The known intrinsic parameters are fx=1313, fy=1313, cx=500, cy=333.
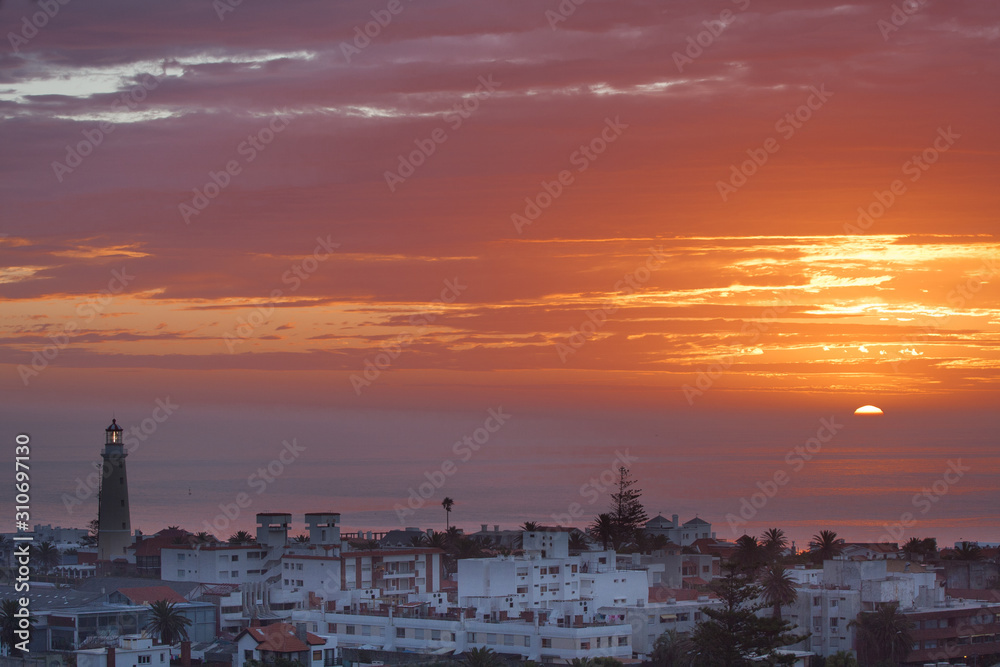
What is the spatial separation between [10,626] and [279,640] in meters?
10.3

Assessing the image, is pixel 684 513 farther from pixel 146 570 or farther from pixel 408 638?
pixel 408 638

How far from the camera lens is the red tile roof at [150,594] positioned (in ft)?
175

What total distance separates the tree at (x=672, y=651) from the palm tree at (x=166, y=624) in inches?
692

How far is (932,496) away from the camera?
191 metres

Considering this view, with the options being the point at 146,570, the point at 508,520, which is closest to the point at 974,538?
the point at 508,520

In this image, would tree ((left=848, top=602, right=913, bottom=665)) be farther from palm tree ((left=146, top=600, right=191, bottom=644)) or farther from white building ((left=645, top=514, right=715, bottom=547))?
white building ((left=645, top=514, right=715, bottom=547))

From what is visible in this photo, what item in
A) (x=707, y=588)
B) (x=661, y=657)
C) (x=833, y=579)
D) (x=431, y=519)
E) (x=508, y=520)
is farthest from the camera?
(x=431, y=519)

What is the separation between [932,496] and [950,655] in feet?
477

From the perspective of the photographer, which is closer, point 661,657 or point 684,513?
point 661,657

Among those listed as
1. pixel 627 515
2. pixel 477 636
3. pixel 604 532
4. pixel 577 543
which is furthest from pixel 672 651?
pixel 627 515

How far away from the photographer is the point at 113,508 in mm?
74750
